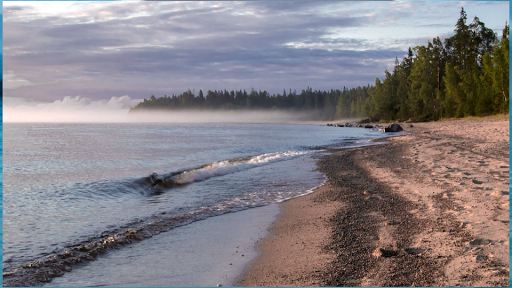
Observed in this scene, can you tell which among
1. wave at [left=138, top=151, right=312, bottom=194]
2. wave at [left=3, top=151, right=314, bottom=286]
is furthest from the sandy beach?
wave at [left=138, top=151, right=312, bottom=194]

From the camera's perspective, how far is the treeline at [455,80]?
2061 inches

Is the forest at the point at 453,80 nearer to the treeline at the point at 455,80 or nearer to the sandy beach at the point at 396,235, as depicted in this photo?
the treeline at the point at 455,80

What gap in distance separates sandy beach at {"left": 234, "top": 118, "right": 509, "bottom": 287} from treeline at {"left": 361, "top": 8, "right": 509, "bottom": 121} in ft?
154

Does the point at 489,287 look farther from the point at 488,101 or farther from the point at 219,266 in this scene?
the point at 488,101

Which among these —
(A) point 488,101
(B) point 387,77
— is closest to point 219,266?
(A) point 488,101

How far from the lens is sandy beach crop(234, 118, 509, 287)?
4973 millimetres

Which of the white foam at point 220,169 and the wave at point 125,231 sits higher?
the wave at point 125,231

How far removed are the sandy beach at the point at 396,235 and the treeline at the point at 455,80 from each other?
46.8 meters

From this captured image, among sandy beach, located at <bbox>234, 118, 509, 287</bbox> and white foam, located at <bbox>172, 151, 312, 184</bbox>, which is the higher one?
sandy beach, located at <bbox>234, 118, 509, 287</bbox>

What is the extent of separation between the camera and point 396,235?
263 inches

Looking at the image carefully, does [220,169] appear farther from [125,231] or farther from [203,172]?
[125,231]

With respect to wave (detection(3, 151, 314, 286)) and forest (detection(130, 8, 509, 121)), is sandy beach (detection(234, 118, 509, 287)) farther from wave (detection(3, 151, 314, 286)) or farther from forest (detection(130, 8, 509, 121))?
forest (detection(130, 8, 509, 121))

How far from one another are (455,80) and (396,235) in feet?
227

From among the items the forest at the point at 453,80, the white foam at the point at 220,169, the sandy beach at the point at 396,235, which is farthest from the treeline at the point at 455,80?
the sandy beach at the point at 396,235
